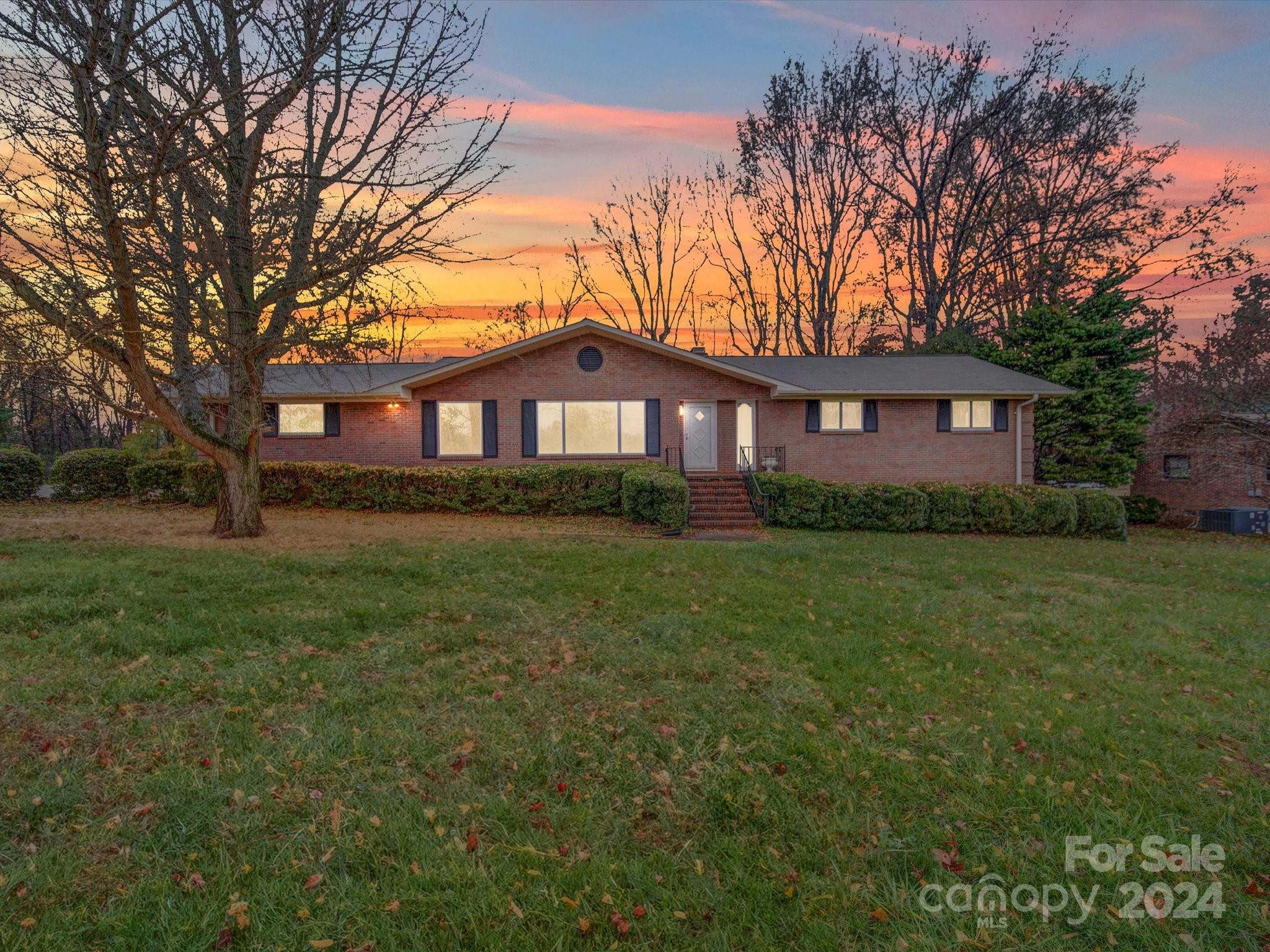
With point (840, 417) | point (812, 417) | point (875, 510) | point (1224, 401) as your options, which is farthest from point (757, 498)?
point (1224, 401)

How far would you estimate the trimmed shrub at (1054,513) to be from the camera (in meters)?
15.2

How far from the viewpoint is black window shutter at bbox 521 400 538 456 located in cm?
1758

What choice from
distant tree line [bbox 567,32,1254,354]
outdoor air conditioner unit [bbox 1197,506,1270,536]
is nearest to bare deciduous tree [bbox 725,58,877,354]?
distant tree line [bbox 567,32,1254,354]

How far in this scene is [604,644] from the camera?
593 cm

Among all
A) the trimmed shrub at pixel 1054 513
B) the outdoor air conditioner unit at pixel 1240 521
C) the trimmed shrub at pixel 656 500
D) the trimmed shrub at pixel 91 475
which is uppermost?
the trimmed shrub at pixel 91 475

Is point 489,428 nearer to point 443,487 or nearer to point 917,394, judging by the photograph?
point 443,487

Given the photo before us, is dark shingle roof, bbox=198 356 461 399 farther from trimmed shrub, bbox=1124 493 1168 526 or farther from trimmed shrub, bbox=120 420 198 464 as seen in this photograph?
trimmed shrub, bbox=1124 493 1168 526

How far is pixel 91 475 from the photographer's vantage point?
15.9m

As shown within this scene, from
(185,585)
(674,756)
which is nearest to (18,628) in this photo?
(185,585)

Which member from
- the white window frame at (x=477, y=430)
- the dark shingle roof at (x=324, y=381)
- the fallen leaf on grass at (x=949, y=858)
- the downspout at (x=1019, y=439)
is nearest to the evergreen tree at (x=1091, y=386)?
the downspout at (x=1019, y=439)

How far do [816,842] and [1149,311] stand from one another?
30913mm

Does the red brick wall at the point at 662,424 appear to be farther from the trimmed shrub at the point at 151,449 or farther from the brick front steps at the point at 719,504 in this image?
the brick front steps at the point at 719,504

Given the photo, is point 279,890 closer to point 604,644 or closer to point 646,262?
point 604,644

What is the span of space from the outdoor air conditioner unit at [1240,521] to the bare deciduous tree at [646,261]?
23.5 meters
